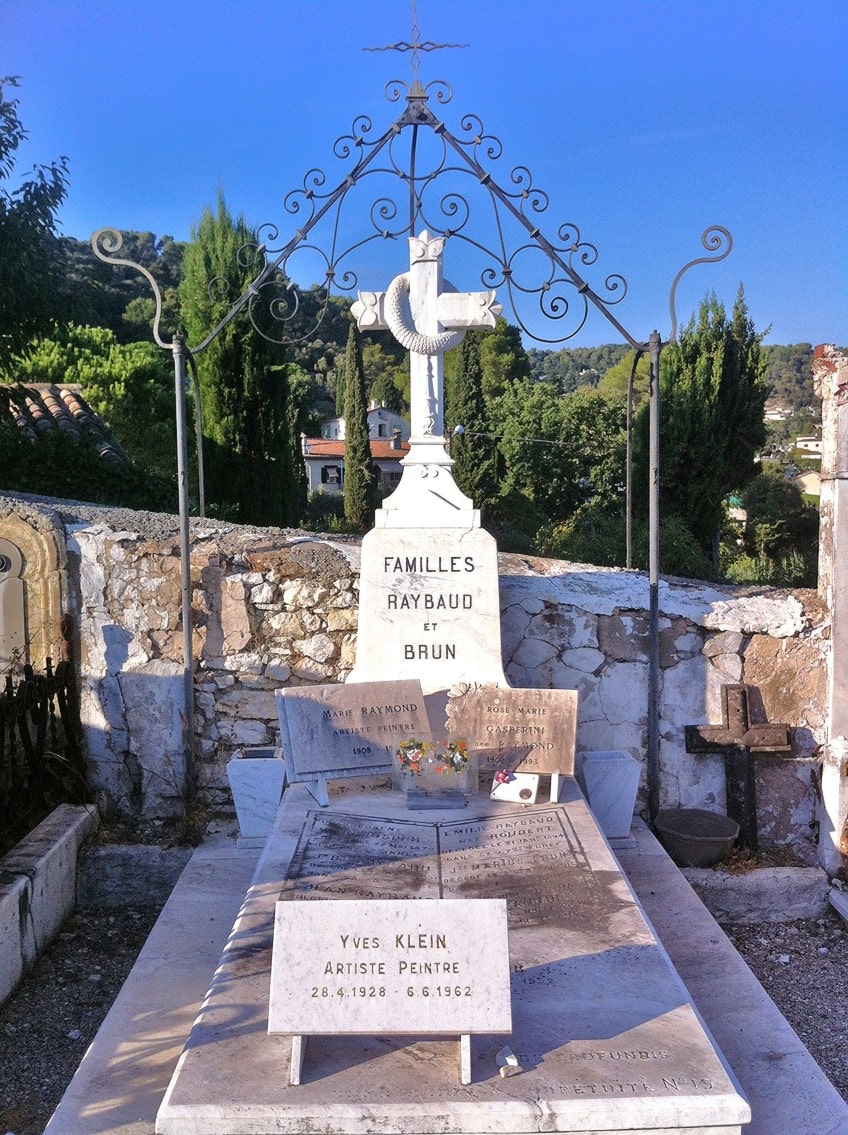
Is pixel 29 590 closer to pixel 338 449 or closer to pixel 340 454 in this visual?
pixel 340 454

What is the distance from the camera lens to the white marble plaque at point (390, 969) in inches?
112

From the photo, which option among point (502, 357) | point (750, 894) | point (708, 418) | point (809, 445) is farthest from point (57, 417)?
point (809, 445)

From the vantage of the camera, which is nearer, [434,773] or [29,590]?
[434,773]

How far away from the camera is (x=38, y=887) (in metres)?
4.66

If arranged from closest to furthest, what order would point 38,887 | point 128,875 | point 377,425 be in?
point 38,887, point 128,875, point 377,425

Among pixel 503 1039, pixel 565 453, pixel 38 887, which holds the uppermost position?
pixel 565 453

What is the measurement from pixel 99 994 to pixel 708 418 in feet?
58.6

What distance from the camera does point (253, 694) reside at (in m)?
5.61

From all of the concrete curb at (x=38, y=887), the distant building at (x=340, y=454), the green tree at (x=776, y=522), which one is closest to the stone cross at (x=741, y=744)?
the concrete curb at (x=38, y=887)

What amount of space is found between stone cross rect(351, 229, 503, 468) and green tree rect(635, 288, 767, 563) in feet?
47.8

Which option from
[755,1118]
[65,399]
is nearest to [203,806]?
[755,1118]

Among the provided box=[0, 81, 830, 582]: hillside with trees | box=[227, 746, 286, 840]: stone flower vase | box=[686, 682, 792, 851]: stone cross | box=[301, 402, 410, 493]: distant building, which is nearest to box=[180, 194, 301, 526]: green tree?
box=[0, 81, 830, 582]: hillside with trees

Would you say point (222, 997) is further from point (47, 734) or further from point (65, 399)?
point (65, 399)

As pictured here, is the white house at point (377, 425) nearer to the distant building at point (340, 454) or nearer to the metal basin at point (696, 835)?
the distant building at point (340, 454)
